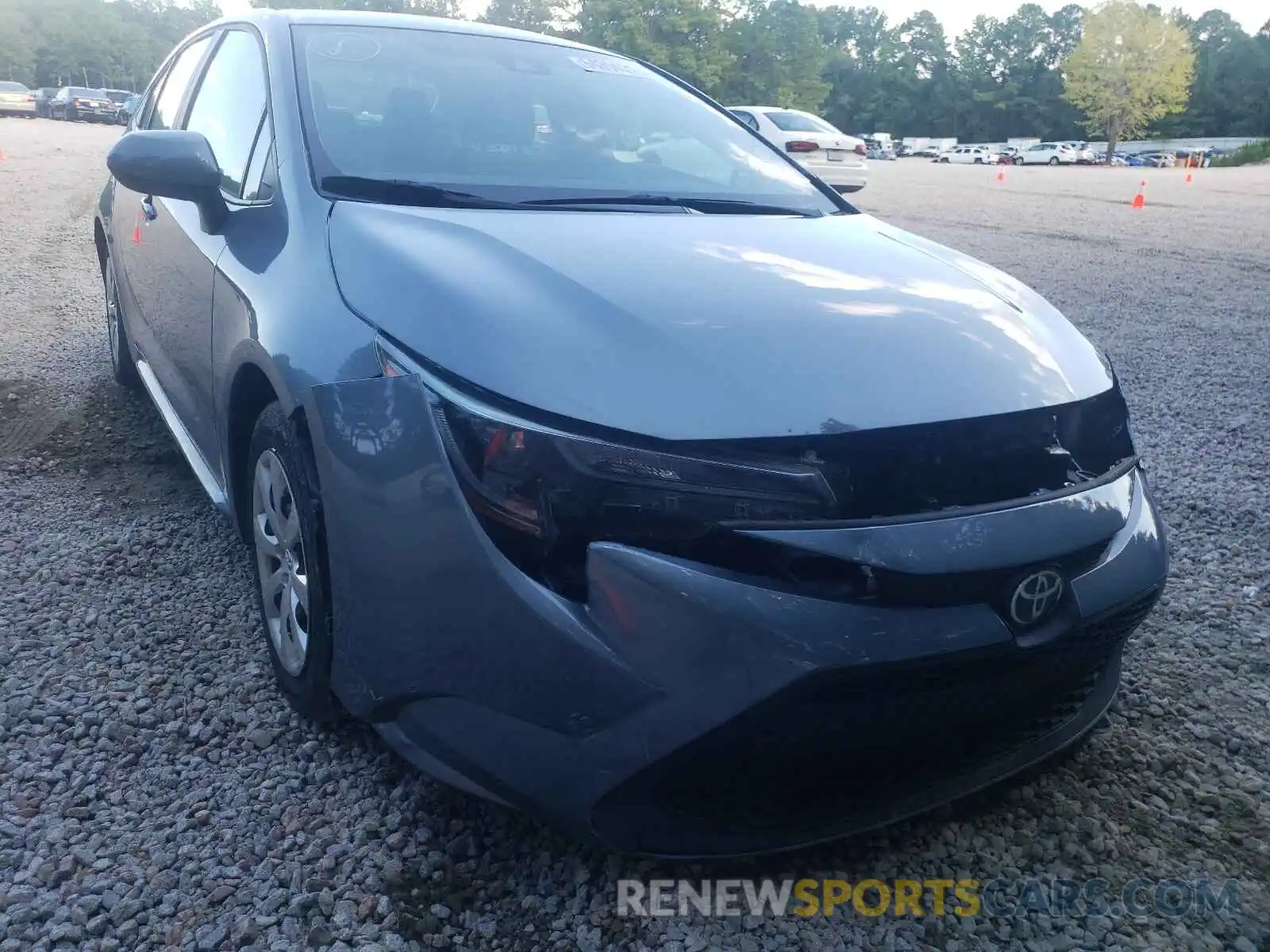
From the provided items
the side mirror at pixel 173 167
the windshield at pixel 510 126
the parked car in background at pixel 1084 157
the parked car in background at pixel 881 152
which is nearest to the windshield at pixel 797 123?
the windshield at pixel 510 126

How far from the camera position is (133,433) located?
164 inches

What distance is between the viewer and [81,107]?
136 feet

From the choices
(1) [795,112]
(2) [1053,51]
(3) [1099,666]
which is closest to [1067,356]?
(3) [1099,666]

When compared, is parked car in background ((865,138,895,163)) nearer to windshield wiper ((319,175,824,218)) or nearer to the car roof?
the car roof

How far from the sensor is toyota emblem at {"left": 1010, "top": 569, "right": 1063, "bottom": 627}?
1.65 metres

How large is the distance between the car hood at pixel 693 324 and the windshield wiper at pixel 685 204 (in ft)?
0.40

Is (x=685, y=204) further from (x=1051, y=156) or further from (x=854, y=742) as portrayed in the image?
(x=1051, y=156)

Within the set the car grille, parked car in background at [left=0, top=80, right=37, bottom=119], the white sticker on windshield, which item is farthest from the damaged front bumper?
parked car in background at [left=0, top=80, right=37, bottom=119]

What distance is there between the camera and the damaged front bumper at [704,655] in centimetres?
153

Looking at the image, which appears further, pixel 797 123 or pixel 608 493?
pixel 797 123

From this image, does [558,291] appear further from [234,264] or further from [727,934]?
[727,934]

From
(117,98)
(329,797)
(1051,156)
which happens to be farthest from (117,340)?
(1051,156)

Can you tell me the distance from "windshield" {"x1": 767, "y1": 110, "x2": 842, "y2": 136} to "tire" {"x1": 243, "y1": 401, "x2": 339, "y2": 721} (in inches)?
576

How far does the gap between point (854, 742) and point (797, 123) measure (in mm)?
16204
